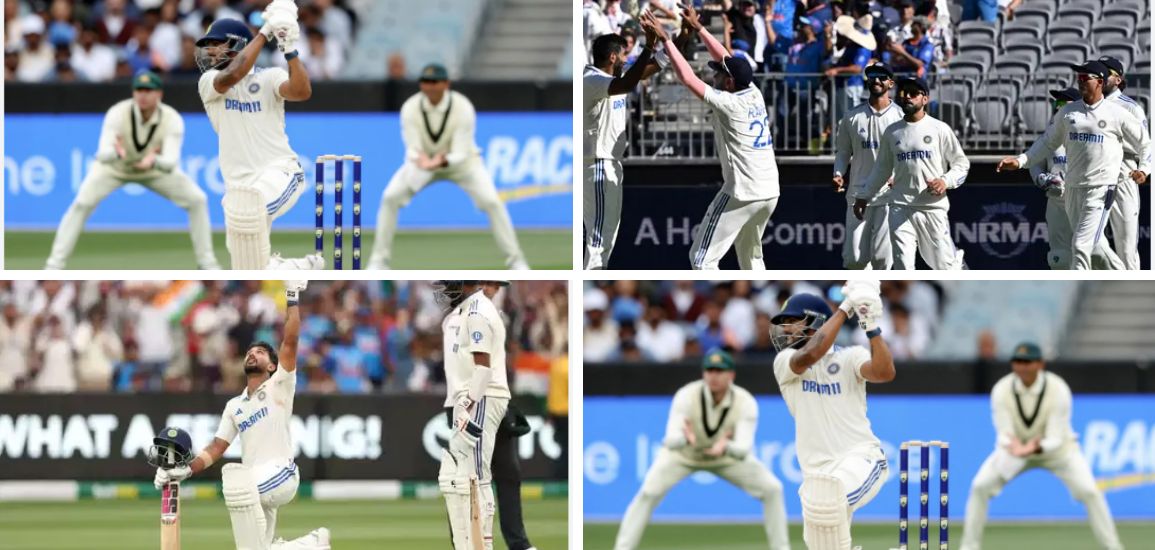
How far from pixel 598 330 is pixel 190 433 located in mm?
3249

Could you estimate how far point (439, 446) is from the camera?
12836 mm

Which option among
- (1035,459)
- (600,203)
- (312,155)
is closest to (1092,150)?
(1035,459)

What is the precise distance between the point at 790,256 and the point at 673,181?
→ 1.03 metres

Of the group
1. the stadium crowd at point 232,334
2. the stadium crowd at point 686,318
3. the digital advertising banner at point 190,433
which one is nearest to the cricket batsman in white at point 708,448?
the digital advertising banner at point 190,433

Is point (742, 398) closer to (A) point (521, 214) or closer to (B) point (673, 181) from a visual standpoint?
(B) point (673, 181)

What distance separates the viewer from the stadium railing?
47.8 ft

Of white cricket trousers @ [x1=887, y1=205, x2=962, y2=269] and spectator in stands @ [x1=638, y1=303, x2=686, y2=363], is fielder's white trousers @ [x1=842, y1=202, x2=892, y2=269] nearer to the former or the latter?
white cricket trousers @ [x1=887, y1=205, x2=962, y2=269]

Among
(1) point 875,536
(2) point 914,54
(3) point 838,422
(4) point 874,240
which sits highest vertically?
(2) point 914,54

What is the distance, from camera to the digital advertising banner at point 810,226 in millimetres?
14469

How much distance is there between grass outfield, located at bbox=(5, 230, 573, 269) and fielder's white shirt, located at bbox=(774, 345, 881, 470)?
22.5ft

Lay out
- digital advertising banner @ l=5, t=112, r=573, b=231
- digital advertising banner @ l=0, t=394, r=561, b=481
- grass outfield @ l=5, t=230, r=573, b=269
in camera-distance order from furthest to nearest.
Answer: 1. digital advertising banner @ l=5, t=112, r=573, b=231
2. grass outfield @ l=5, t=230, r=573, b=269
3. digital advertising banner @ l=0, t=394, r=561, b=481

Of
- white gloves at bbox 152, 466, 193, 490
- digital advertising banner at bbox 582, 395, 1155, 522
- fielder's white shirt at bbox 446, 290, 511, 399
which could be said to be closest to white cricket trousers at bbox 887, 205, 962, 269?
digital advertising banner at bbox 582, 395, 1155, 522

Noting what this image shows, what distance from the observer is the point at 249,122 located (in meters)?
8.91

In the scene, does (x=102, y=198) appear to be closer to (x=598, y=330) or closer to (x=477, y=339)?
(x=477, y=339)
